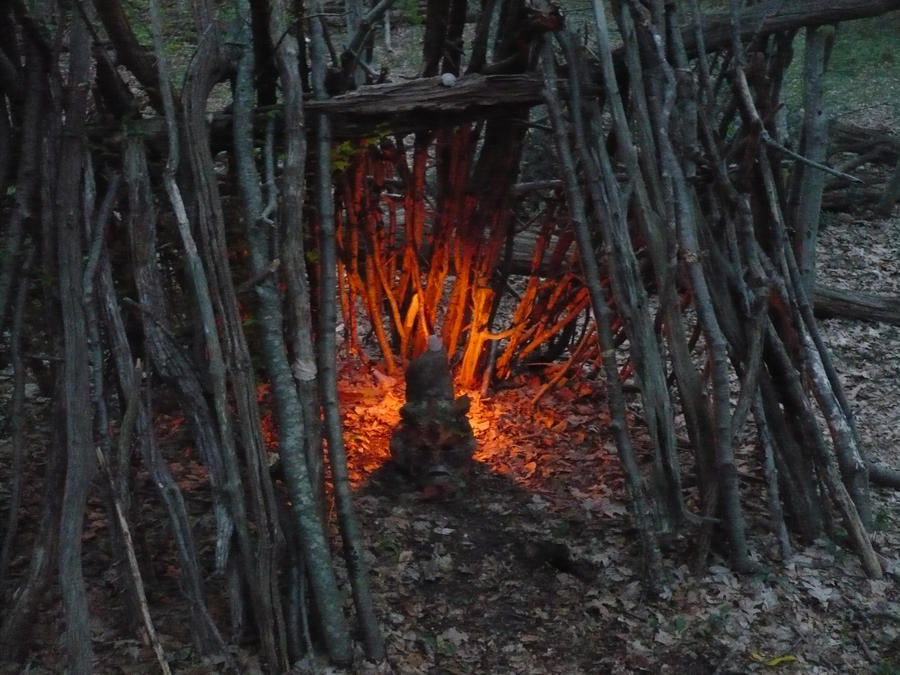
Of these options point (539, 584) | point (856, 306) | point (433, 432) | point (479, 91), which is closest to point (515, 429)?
point (433, 432)

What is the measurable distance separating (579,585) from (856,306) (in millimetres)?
3865

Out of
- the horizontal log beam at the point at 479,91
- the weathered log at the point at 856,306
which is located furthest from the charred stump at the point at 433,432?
the weathered log at the point at 856,306

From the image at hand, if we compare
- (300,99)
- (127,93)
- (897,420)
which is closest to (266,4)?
(300,99)

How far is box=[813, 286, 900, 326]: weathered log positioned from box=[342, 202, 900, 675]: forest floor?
1.48 meters

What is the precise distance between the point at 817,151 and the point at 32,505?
4457 mm

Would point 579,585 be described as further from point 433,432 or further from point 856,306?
point 856,306

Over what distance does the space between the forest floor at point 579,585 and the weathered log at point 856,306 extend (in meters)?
1.48

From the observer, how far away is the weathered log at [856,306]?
22.0ft

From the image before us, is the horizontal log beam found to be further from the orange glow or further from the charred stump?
the orange glow

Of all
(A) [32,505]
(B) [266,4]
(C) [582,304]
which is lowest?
(A) [32,505]

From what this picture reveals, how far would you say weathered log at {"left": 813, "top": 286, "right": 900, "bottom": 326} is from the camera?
6711mm

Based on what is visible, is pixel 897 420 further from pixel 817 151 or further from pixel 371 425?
pixel 371 425

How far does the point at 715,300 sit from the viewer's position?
4305 millimetres

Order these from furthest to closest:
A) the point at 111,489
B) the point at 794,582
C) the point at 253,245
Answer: the point at 794,582
the point at 253,245
the point at 111,489
